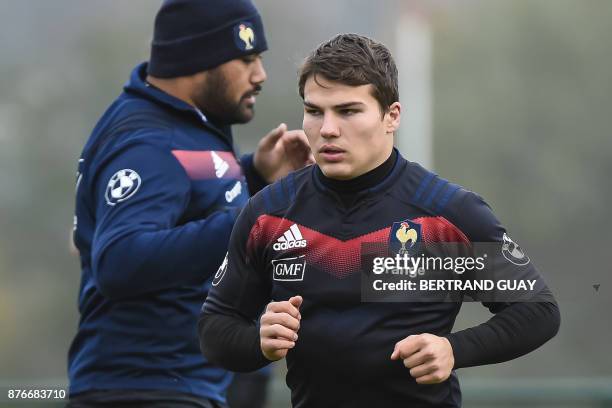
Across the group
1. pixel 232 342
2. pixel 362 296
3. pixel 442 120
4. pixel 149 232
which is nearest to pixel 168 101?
pixel 149 232

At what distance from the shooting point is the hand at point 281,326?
3.56m

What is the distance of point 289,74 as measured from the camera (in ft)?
68.8

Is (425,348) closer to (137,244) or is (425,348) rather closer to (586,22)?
(137,244)

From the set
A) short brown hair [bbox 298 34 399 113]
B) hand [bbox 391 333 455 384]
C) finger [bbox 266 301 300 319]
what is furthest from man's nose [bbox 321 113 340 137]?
hand [bbox 391 333 455 384]

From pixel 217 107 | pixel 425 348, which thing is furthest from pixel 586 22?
pixel 425 348

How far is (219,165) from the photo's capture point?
4961mm

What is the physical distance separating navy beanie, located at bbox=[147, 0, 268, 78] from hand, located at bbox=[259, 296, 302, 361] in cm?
178

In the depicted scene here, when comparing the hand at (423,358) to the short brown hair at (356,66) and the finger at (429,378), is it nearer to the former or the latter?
the finger at (429,378)

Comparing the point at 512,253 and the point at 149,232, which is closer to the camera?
the point at 512,253

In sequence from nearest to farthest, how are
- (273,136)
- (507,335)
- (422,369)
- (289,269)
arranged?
(422,369), (507,335), (289,269), (273,136)

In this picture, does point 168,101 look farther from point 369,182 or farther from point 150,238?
point 369,182

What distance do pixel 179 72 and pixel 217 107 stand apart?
198 millimetres

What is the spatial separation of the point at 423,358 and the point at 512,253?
1.36 feet

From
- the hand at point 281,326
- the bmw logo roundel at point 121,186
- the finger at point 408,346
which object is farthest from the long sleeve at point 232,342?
Answer: the bmw logo roundel at point 121,186
